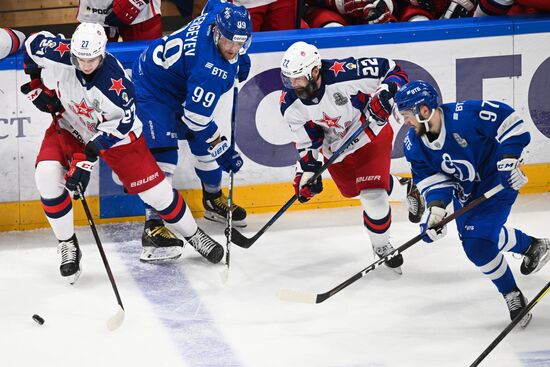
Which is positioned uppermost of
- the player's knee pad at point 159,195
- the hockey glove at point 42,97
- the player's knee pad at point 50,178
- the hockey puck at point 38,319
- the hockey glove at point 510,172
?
the hockey glove at point 42,97

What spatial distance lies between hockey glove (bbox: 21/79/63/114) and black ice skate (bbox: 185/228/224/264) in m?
0.91

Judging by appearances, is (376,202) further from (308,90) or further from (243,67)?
(243,67)

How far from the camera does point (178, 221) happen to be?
5.68m

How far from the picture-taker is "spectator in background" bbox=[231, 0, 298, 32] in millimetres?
6605

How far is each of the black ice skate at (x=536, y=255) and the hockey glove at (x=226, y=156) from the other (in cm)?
148

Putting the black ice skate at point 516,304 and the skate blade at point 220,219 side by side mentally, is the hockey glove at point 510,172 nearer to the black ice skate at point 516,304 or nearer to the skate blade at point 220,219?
the black ice skate at point 516,304

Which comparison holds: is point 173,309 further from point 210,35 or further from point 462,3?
point 462,3

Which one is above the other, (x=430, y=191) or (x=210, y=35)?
(x=210, y=35)

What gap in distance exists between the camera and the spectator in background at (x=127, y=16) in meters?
6.32

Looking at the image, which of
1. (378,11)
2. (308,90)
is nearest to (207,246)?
(308,90)

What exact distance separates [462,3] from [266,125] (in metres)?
1.40

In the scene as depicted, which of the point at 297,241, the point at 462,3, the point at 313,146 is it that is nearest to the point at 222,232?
the point at 297,241

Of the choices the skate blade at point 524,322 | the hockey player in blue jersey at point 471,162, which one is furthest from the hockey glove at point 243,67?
the skate blade at point 524,322

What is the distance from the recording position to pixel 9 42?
235 inches
